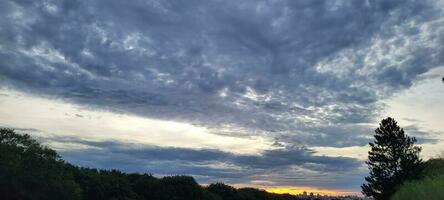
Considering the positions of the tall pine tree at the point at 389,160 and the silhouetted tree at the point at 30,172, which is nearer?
the silhouetted tree at the point at 30,172

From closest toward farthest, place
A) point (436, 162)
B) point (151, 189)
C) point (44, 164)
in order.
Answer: point (44, 164), point (436, 162), point (151, 189)

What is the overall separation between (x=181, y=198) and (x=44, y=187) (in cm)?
4645

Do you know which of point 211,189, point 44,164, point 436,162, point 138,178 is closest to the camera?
point 44,164

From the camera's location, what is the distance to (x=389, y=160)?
79.9 meters

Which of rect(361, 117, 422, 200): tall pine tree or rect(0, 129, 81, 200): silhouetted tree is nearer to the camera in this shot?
rect(0, 129, 81, 200): silhouetted tree

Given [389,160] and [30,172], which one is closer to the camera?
[30,172]

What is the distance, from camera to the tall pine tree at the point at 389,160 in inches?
3059

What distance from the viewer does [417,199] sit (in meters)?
41.1

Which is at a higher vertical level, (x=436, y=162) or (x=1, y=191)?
(x=436, y=162)

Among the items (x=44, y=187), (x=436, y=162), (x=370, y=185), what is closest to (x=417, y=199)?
(x=436, y=162)

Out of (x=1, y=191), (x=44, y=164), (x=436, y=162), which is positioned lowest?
(x=1, y=191)

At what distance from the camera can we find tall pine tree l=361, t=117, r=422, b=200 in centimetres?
7769

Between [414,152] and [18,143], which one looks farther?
[414,152]

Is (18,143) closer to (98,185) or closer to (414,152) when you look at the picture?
(98,185)
